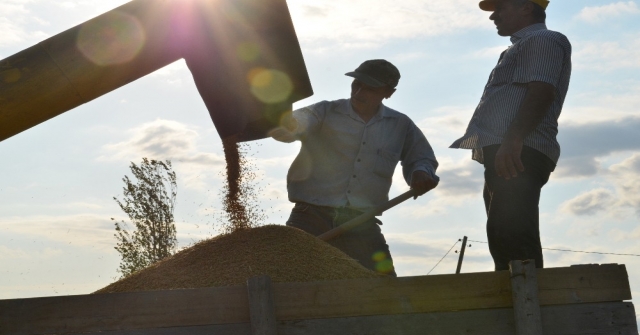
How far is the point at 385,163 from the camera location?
576 cm

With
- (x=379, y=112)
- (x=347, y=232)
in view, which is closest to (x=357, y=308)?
(x=347, y=232)

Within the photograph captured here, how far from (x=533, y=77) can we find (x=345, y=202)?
6.83ft

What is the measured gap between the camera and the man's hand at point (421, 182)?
5.62 meters

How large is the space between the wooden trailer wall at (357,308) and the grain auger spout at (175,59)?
0.89 metres

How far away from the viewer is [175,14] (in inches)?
Answer: 131

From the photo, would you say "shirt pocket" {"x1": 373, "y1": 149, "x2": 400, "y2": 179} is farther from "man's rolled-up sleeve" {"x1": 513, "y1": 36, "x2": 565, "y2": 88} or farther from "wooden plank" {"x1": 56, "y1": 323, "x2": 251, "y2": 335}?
"wooden plank" {"x1": 56, "y1": 323, "x2": 251, "y2": 335}

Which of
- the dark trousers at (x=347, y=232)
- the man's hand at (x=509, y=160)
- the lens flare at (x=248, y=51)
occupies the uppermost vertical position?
the lens flare at (x=248, y=51)

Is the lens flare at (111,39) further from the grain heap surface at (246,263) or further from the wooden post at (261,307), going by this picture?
the wooden post at (261,307)

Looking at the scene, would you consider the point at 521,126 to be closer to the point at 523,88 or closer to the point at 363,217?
the point at 523,88

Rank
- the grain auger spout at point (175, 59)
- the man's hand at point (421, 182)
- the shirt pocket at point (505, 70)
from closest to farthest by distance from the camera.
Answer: the grain auger spout at point (175, 59) → the shirt pocket at point (505, 70) → the man's hand at point (421, 182)

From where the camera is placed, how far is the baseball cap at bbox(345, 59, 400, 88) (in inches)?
220

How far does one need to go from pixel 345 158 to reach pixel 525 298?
301cm

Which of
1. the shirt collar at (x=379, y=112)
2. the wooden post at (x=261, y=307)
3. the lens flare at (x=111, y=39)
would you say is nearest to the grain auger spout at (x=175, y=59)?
the lens flare at (x=111, y=39)

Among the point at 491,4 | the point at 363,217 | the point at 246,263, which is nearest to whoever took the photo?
the point at 246,263
